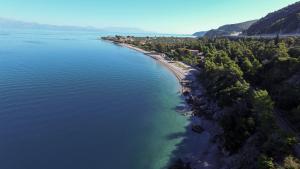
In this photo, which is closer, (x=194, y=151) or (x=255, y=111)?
(x=255, y=111)

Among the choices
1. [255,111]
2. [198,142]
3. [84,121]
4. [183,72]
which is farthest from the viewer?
[183,72]

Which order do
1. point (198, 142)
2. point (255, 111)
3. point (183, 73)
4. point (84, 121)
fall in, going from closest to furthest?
point (255, 111) < point (198, 142) < point (84, 121) < point (183, 73)

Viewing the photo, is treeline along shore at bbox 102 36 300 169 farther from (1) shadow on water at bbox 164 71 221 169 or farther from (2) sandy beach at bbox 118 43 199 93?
(2) sandy beach at bbox 118 43 199 93

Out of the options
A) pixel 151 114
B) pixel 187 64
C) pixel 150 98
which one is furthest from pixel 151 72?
pixel 151 114

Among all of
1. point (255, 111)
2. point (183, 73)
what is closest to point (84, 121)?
point (255, 111)

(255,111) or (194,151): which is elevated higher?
(255,111)

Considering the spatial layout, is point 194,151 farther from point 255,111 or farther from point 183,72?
point 183,72
